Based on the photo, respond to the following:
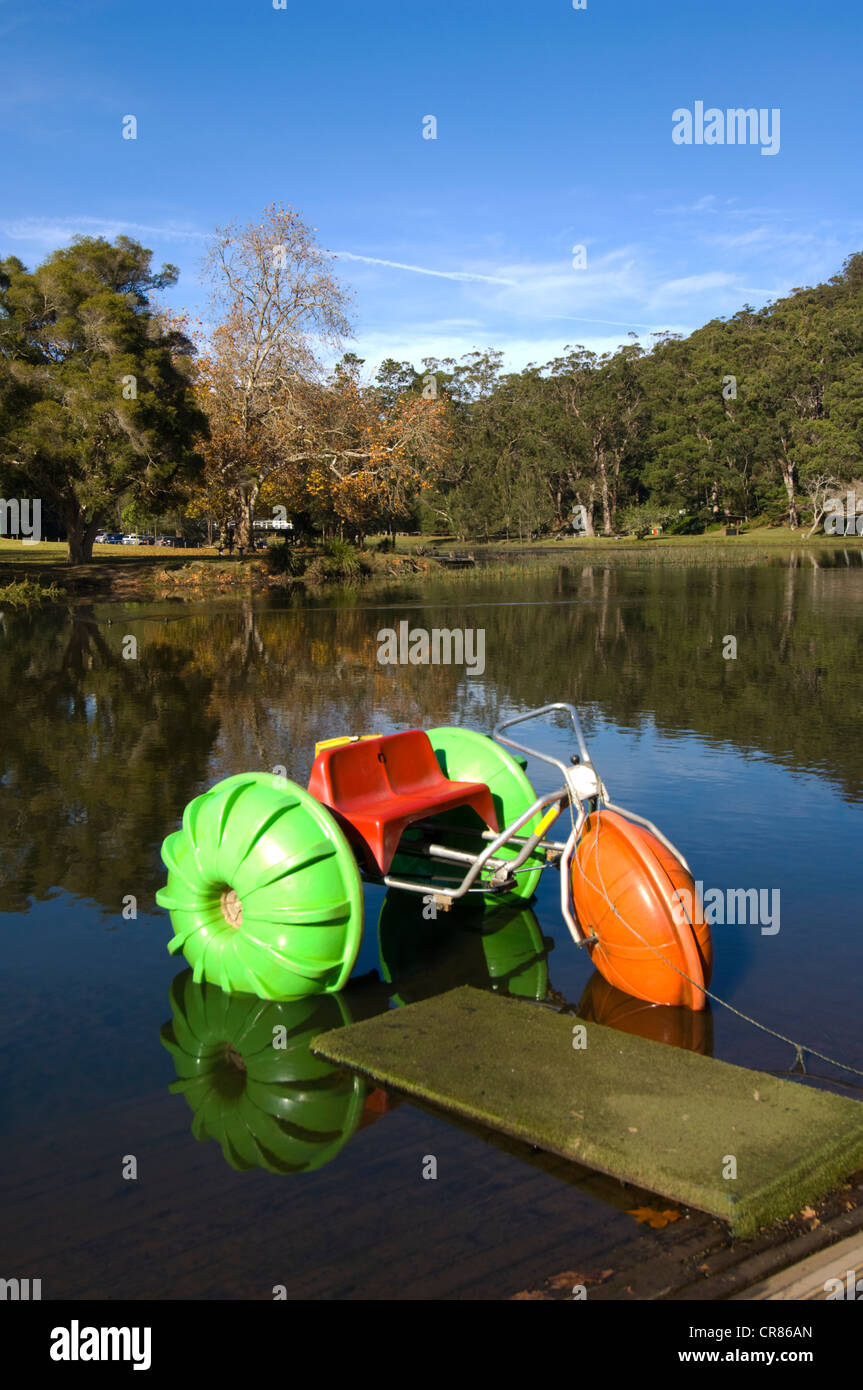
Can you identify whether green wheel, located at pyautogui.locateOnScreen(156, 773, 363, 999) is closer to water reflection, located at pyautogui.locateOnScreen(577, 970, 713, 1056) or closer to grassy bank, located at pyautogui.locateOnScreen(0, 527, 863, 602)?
water reflection, located at pyautogui.locateOnScreen(577, 970, 713, 1056)

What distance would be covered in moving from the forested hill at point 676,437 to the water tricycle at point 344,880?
7430 centimetres

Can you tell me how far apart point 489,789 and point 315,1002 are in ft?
6.67

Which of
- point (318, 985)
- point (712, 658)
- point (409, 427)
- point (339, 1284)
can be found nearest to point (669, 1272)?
point (339, 1284)

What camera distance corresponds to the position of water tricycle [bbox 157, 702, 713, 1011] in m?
6.18

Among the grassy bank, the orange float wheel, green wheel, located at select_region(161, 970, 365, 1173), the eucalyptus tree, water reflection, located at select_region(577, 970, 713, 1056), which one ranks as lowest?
green wheel, located at select_region(161, 970, 365, 1173)

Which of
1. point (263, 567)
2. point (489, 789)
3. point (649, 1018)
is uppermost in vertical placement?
point (263, 567)

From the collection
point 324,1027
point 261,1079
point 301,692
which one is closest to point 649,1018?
point 324,1027

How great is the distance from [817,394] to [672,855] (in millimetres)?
84699

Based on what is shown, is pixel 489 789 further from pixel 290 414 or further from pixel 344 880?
pixel 290 414

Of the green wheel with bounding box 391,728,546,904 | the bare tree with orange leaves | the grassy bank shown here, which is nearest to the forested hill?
the grassy bank

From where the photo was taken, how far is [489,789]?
26.0 feet

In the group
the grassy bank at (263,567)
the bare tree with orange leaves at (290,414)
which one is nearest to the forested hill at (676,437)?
the grassy bank at (263,567)

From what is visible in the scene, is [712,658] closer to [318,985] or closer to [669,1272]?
[318,985]

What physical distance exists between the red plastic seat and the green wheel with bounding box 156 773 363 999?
59 centimetres
